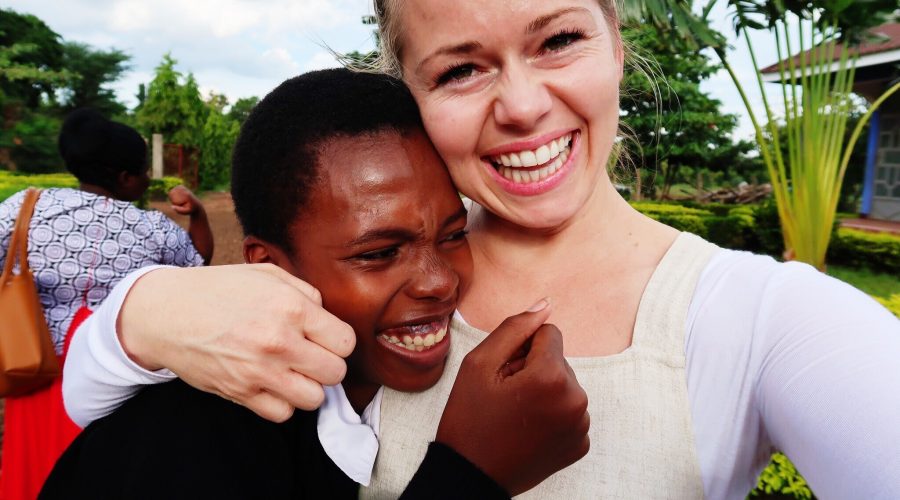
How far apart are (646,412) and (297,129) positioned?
99cm

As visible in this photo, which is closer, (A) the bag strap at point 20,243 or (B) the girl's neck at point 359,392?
(B) the girl's neck at point 359,392

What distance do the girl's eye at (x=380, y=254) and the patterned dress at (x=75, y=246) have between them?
227 cm

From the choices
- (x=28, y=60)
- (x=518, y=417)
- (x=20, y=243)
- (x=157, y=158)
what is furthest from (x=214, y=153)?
(x=518, y=417)

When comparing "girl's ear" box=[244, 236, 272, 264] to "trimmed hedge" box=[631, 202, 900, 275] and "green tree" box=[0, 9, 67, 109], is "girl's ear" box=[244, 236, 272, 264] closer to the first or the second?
"trimmed hedge" box=[631, 202, 900, 275]

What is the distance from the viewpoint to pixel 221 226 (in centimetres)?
1422

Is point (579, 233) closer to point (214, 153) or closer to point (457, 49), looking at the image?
point (457, 49)

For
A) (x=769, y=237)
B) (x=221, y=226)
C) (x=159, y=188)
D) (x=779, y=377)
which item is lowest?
(x=221, y=226)

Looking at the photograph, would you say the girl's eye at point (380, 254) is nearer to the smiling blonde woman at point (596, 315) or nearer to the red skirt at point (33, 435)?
the smiling blonde woman at point (596, 315)

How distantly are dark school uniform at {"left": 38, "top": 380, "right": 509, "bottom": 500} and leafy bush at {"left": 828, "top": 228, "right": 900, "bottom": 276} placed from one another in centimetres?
1260

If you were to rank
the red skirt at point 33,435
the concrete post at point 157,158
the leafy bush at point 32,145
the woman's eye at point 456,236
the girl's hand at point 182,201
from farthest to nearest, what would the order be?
the leafy bush at point 32,145, the concrete post at point 157,158, the girl's hand at point 182,201, the red skirt at point 33,435, the woman's eye at point 456,236

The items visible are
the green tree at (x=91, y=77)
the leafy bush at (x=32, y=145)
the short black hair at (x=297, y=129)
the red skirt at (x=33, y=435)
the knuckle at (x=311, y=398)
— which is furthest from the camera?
the green tree at (x=91, y=77)

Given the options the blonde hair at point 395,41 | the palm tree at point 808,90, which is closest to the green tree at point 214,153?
the palm tree at point 808,90

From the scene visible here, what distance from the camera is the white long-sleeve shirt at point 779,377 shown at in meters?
0.85

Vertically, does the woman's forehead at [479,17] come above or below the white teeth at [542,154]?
above
